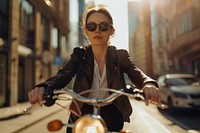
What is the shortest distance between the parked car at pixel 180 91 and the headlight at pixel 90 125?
10.3m

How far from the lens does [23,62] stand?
2084 centimetres

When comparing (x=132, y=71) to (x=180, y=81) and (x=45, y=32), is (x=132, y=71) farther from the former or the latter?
(x=45, y=32)

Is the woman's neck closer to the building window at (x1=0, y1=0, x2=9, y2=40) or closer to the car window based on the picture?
the car window

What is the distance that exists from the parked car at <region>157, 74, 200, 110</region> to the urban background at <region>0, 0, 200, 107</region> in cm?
418

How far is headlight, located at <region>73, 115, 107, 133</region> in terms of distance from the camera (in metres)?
1.67

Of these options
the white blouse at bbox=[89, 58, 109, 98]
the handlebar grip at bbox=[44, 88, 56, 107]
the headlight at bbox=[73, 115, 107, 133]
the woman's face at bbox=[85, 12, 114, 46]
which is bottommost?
the headlight at bbox=[73, 115, 107, 133]

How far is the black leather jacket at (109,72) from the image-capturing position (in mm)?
2309

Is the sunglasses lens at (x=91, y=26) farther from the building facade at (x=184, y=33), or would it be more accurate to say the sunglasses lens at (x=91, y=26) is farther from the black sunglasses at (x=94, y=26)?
the building facade at (x=184, y=33)

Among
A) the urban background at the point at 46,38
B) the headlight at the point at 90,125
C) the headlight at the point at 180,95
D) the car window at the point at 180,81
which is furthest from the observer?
the urban background at the point at 46,38

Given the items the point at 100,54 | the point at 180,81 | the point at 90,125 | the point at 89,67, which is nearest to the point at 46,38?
the point at 180,81

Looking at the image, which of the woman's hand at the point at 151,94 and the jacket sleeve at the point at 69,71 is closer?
the woman's hand at the point at 151,94

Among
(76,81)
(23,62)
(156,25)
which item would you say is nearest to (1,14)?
(23,62)

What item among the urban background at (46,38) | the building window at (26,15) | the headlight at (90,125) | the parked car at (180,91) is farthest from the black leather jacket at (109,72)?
the building window at (26,15)

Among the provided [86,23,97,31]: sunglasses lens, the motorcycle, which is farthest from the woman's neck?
the motorcycle
